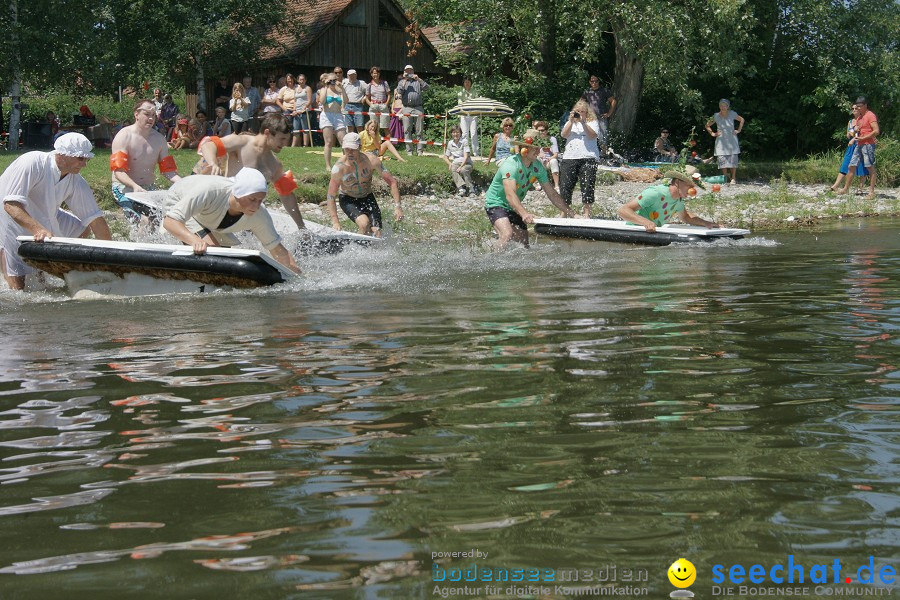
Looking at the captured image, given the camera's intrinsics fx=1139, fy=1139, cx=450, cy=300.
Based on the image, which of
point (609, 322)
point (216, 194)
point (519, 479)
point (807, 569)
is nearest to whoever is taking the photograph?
point (807, 569)

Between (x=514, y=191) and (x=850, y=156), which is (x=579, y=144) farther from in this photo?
(x=850, y=156)

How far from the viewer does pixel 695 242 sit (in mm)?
12906

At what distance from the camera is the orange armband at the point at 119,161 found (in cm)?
1055

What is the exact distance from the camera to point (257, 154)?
10.6 metres

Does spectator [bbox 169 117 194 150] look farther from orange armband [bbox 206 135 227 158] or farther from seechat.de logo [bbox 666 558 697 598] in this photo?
seechat.de logo [bbox 666 558 697 598]

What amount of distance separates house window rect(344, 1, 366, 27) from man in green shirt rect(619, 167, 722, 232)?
2391cm

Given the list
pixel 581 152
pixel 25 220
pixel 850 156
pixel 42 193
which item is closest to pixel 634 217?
pixel 581 152

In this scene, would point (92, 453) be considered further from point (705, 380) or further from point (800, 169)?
point (800, 169)

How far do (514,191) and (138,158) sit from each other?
3927 mm

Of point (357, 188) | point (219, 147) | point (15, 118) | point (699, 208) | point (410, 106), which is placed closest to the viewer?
point (219, 147)

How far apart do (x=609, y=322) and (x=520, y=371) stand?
1.80m

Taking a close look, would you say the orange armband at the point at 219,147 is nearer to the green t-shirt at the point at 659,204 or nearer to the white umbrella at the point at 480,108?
the green t-shirt at the point at 659,204

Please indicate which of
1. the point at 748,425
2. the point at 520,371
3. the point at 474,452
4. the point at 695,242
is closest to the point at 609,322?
the point at 520,371

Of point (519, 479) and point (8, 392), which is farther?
point (8, 392)
